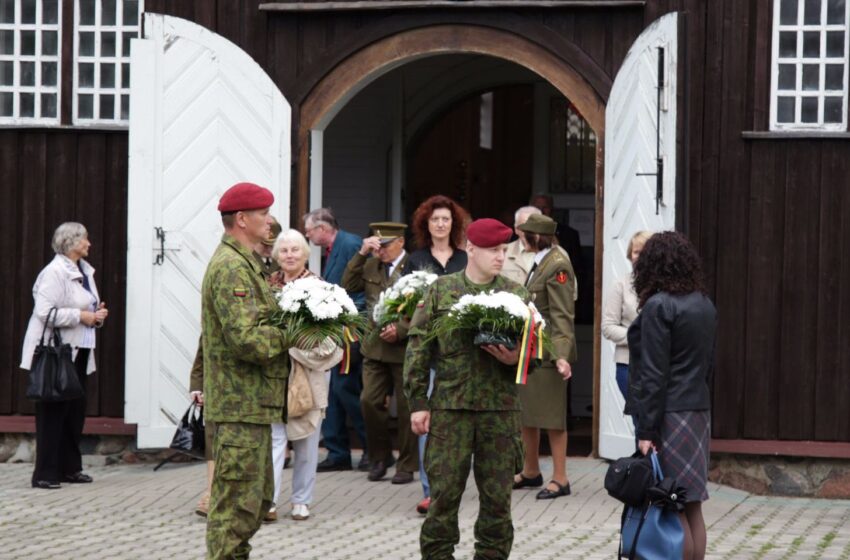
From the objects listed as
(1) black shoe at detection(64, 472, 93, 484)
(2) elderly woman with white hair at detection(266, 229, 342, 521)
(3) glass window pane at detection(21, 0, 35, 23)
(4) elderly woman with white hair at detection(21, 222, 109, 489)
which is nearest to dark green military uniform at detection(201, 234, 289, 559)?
(2) elderly woman with white hair at detection(266, 229, 342, 521)

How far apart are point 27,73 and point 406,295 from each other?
4526 mm

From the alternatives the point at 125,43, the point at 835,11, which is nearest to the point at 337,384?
the point at 125,43

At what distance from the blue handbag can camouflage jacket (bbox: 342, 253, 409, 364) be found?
3.48 m

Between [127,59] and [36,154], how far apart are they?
1.00 m

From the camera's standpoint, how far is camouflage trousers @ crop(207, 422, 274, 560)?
22.1ft

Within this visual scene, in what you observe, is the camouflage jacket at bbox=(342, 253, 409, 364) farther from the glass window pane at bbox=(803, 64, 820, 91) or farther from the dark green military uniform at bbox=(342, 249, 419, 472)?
the glass window pane at bbox=(803, 64, 820, 91)

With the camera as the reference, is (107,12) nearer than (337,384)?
No

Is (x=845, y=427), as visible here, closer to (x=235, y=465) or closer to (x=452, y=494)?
(x=452, y=494)

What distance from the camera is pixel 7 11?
12133mm

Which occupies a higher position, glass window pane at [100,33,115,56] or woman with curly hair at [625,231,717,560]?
glass window pane at [100,33,115,56]

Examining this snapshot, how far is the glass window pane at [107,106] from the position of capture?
1203 cm

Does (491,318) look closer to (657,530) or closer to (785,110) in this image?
(657,530)

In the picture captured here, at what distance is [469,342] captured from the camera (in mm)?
7547

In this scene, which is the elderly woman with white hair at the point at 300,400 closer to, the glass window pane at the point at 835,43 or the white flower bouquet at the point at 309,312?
the white flower bouquet at the point at 309,312
